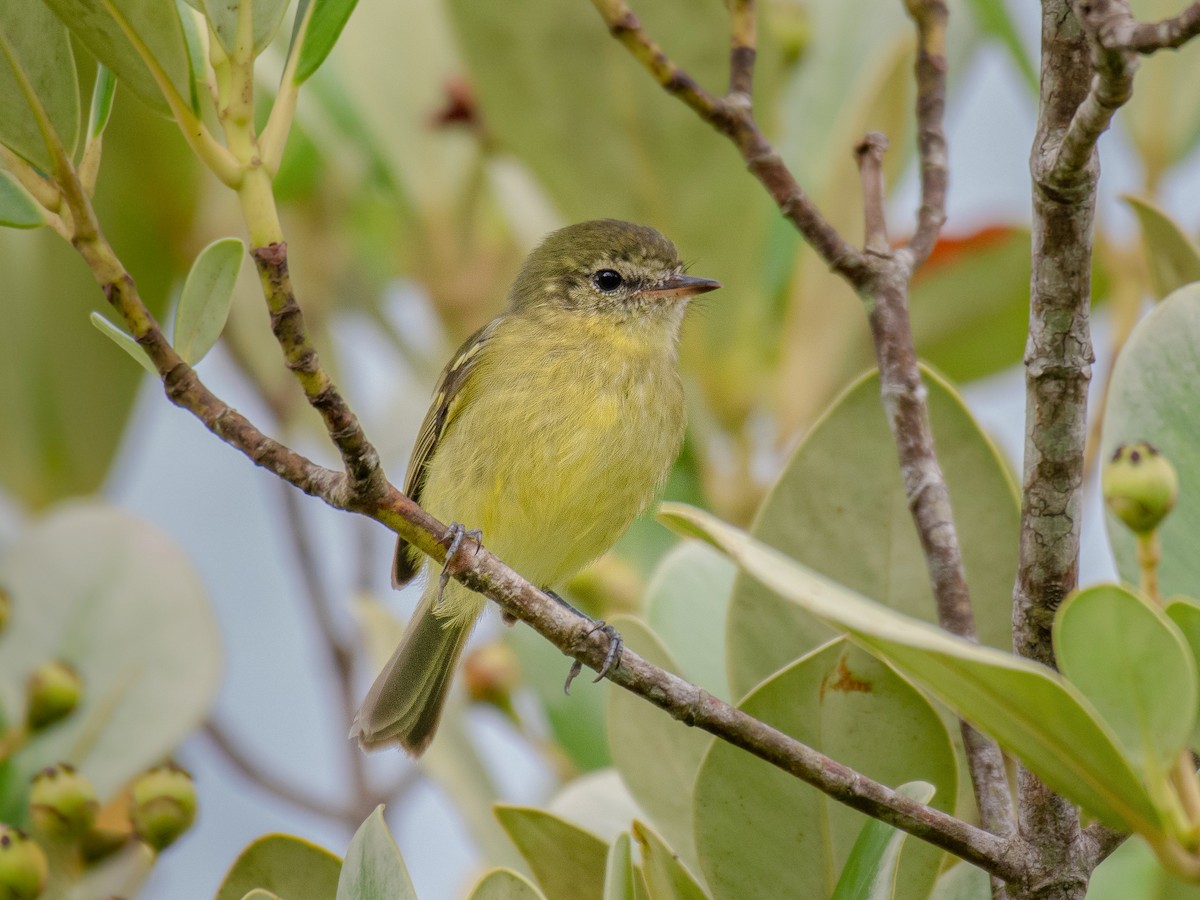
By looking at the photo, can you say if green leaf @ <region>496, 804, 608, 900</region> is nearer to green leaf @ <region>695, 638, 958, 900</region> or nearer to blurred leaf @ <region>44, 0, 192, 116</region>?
green leaf @ <region>695, 638, 958, 900</region>

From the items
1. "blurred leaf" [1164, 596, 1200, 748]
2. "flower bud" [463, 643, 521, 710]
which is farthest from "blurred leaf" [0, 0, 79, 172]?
"flower bud" [463, 643, 521, 710]

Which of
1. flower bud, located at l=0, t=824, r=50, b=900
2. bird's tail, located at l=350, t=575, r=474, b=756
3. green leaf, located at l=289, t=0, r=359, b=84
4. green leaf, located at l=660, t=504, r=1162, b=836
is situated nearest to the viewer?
green leaf, located at l=660, t=504, r=1162, b=836

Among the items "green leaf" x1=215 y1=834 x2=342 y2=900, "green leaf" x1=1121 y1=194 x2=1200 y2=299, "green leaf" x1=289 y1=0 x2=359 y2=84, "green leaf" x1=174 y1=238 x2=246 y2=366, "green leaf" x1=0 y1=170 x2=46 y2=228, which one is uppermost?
"green leaf" x1=1121 y1=194 x2=1200 y2=299

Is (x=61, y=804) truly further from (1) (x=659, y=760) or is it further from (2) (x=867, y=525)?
(2) (x=867, y=525)

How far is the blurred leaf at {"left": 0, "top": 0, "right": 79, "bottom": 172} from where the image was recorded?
62.9 inches

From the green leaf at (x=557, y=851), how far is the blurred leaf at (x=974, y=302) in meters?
1.90

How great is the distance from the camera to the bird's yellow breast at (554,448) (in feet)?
10.4

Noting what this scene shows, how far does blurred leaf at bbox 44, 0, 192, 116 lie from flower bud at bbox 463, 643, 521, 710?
1.78m

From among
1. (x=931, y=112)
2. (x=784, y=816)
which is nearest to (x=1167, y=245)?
(x=931, y=112)

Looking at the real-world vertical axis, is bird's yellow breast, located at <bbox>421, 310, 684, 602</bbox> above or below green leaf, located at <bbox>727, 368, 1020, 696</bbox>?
above

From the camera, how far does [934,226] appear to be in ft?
7.94

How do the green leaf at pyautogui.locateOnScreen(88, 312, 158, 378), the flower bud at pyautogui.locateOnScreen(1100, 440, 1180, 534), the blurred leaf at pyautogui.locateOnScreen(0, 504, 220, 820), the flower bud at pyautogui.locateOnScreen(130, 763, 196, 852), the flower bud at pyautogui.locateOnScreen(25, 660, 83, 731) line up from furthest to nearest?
the blurred leaf at pyautogui.locateOnScreen(0, 504, 220, 820) → the flower bud at pyautogui.locateOnScreen(25, 660, 83, 731) → the flower bud at pyautogui.locateOnScreen(130, 763, 196, 852) → the green leaf at pyautogui.locateOnScreen(88, 312, 158, 378) → the flower bud at pyautogui.locateOnScreen(1100, 440, 1180, 534)

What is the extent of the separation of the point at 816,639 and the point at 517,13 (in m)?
1.64

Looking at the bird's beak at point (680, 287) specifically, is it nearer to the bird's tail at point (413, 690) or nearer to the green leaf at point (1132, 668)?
the bird's tail at point (413, 690)
